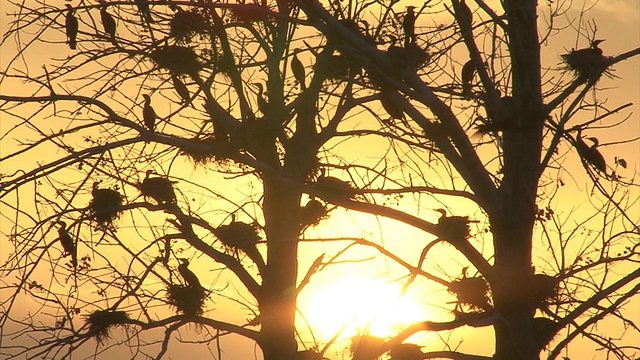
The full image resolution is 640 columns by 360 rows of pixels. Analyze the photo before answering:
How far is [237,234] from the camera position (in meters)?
11.9

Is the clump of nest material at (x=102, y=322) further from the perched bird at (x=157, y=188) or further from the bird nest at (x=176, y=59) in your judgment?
the bird nest at (x=176, y=59)

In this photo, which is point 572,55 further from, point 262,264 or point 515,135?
point 262,264

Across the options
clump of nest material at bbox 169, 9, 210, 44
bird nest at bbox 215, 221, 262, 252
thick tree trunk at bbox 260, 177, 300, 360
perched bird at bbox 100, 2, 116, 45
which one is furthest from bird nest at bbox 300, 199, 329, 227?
perched bird at bbox 100, 2, 116, 45

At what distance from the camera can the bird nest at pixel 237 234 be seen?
11938mm

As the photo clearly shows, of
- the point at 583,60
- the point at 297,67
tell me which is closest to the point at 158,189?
the point at 297,67

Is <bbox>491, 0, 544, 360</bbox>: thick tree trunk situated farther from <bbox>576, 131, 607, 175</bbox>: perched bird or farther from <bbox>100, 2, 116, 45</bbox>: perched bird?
<bbox>100, 2, 116, 45</bbox>: perched bird

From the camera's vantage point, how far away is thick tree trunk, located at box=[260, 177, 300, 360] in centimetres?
1214

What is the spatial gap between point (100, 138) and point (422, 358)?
4.91m

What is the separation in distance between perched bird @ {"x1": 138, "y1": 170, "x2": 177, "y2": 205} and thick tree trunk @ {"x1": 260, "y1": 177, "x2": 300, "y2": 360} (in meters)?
1.49

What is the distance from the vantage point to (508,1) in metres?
7.87

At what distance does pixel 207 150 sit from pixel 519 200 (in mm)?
4259

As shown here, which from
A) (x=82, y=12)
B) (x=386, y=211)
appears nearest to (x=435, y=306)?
(x=386, y=211)

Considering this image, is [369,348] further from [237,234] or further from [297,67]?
[297,67]

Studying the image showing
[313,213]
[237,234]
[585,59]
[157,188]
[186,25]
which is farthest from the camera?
[313,213]
